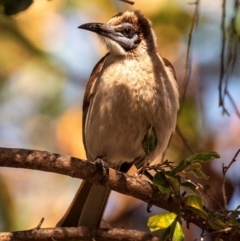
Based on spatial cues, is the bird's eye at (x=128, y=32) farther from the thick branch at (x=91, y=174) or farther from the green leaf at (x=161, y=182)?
the green leaf at (x=161, y=182)

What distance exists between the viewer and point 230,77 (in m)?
3.61

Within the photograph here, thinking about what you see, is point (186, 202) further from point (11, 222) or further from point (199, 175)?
point (11, 222)

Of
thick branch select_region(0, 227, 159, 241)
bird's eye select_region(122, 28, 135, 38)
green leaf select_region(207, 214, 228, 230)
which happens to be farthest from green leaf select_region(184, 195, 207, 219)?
bird's eye select_region(122, 28, 135, 38)

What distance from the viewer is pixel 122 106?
3457 mm

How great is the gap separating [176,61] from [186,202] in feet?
8.08

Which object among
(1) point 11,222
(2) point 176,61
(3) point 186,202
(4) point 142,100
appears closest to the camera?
(3) point 186,202

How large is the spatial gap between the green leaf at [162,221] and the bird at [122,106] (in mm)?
973

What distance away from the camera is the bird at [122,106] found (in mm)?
3479

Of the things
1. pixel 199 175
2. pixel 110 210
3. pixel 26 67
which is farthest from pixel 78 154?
pixel 199 175

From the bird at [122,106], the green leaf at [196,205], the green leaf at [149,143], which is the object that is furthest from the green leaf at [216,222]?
the bird at [122,106]

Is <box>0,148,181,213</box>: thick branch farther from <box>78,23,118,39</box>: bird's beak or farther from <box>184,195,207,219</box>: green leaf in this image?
<box>78,23,118,39</box>: bird's beak

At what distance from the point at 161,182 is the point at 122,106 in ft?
3.65

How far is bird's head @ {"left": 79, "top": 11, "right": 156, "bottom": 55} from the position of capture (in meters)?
3.79

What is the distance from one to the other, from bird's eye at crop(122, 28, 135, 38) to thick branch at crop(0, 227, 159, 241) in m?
1.44
